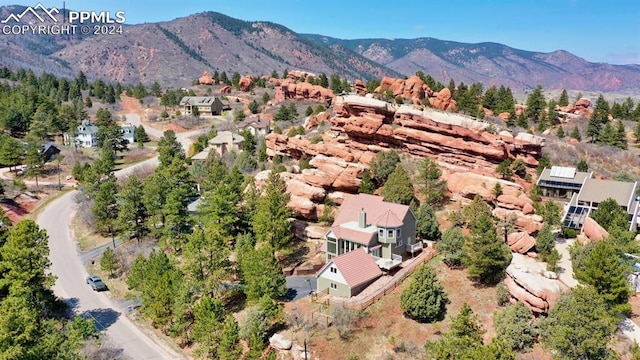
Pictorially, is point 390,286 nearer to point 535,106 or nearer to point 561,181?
point 561,181

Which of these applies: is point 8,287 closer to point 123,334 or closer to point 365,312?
point 123,334

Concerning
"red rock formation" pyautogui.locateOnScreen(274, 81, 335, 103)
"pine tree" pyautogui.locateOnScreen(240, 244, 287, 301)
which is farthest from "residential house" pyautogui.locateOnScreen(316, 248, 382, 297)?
"red rock formation" pyautogui.locateOnScreen(274, 81, 335, 103)

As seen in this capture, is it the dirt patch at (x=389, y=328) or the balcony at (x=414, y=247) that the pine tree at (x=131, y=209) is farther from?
the balcony at (x=414, y=247)

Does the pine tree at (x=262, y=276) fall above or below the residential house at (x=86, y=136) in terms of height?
above

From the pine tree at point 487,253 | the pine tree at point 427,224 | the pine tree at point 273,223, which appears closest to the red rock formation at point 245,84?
the pine tree at point 273,223

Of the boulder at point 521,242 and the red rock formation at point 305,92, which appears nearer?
the boulder at point 521,242

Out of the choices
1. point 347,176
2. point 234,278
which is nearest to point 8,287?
point 234,278

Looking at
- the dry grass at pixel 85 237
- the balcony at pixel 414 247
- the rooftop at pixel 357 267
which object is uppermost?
the rooftop at pixel 357 267
